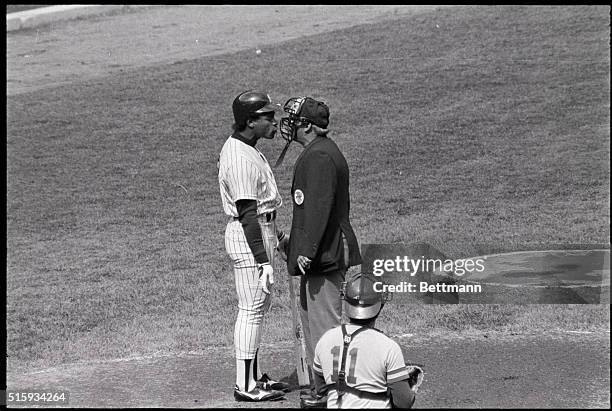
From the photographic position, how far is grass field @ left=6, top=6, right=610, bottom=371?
28.2 feet

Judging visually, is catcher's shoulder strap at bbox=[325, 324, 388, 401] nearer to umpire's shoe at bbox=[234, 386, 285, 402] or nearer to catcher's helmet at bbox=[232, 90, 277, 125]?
umpire's shoe at bbox=[234, 386, 285, 402]

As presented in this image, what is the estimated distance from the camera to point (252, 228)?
237 inches

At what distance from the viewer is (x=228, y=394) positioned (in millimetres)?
6391

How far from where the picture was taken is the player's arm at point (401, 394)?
484 centimetres

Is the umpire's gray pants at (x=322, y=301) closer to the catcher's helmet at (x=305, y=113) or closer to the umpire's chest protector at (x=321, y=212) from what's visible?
the umpire's chest protector at (x=321, y=212)

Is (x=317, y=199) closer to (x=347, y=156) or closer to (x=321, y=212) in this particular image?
(x=321, y=212)

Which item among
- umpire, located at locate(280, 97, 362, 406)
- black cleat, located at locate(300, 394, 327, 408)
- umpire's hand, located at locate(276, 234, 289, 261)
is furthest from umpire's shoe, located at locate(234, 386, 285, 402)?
umpire's hand, located at locate(276, 234, 289, 261)

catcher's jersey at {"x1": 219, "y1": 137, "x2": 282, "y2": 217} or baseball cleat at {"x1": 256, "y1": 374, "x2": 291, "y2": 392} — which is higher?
catcher's jersey at {"x1": 219, "y1": 137, "x2": 282, "y2": 217}

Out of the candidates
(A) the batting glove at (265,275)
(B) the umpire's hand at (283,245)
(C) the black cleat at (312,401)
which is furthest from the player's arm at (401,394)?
(B) the umpire's hand at (283,245)

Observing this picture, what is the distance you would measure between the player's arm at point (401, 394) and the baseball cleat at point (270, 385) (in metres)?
1.57

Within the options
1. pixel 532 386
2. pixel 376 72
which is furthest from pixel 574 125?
pixel 532 386

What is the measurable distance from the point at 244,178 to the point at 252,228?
1.04ft

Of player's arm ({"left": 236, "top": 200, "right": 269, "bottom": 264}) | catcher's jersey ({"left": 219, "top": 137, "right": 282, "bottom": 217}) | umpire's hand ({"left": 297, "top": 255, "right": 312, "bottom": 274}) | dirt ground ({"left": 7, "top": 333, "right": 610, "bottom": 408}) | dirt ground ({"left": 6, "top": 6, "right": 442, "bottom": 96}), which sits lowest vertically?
dirt ground ({"left": 7, "top": 333, "right": 610, "bottom": 408})

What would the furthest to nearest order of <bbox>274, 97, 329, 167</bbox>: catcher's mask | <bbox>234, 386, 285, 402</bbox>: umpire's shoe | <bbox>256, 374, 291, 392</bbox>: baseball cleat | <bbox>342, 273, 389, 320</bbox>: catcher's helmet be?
<bbox>256, 374, 291, 392</bbox>: baseball cleat, <bbox>234, 386, 285, 402</bbox>: umpire's shoe, <bbox>274, 97, 329, 167</bbox>: catcher's mask, <bbox>342, 273, 389, 320</bbox>: catcher's helmet
